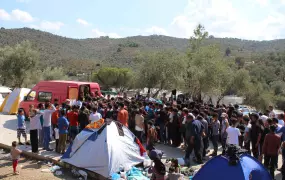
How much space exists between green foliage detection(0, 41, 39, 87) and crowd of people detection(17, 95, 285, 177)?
2204cm

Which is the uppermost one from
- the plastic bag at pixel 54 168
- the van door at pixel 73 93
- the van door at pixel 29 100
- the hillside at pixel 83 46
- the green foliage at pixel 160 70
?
the hillside at pixel 83 46

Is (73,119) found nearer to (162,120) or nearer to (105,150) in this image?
(105,150)

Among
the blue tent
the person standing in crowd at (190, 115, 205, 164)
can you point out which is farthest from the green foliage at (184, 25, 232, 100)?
the blue tent

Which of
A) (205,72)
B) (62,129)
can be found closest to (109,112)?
(62,129)

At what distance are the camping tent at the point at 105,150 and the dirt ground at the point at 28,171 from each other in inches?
21.6

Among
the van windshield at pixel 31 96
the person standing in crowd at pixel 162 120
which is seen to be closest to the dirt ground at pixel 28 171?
the person standing in crowd at pixel 162 120

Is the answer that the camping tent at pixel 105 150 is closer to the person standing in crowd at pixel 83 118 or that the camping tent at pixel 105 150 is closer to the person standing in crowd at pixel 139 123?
the person standing in crowd at pixel 139 123

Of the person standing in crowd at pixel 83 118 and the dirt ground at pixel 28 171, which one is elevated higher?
the person standing in crowd at pixel 83 118

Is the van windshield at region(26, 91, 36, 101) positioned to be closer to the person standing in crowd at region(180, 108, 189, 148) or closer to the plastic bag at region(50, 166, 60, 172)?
the plastic bag at region(50, 166, 60, 172)

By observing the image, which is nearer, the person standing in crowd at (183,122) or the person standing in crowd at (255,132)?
the person standing in crowd at (255,132)

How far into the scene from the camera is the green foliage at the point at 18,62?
32.1 meters

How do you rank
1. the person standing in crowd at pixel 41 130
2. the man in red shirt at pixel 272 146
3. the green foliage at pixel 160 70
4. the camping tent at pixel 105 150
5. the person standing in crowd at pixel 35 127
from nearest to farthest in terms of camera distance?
the man in red shirt at pixel 272 146
the camping tent at pixel 105 150
the person standing in crowd at pixel 35 127
the person standing in crowd at pixel 41 130
the green foliage at pixel 160 70

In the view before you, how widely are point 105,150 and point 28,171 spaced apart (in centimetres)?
271

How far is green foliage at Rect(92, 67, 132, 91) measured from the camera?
5547cm
